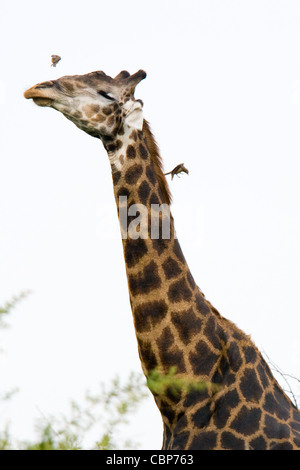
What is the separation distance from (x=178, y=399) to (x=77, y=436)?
107 inches

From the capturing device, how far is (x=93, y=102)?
4.99 m

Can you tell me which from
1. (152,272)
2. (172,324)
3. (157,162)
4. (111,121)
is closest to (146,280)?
(152,272)

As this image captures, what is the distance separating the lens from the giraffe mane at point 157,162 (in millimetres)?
5047

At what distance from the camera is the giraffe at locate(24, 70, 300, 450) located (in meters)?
4.06

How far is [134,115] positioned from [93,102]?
34cm

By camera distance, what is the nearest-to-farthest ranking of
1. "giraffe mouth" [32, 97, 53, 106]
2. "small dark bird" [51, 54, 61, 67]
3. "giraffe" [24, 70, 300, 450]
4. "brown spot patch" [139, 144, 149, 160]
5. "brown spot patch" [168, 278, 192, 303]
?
"giraffe" [24, 70, 300, 450]
"brown spot patch" [168, 278, 192, 303]
"giraffe mouth" [32, 97, 53, 106]
"brown spot patch" [139, 144, 149, 160]
"small dark bird" [51, 54, 61, 67]

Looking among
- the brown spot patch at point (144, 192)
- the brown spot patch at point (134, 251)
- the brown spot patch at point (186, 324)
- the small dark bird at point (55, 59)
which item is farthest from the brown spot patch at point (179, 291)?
the small dark bird at point (55, 59)

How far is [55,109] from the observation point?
4984 millimetres

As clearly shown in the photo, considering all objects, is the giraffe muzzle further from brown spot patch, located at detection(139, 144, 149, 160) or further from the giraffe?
brown spot patch, located at detection(139, 144, 149, 160)

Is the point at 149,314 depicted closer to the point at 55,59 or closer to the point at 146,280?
the point at 146,280

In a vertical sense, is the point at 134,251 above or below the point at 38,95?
below

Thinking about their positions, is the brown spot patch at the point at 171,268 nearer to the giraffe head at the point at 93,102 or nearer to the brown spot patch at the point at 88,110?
the giraffe head at the point at 93,102

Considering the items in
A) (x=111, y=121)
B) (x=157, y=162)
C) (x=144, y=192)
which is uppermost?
(x=111, y=121)

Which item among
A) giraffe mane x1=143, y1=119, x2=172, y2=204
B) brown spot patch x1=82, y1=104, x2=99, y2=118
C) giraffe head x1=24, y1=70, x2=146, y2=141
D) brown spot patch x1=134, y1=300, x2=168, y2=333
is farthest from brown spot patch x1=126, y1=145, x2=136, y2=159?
brown spot patch x1=134, y1=300, x2=168, y2=333
